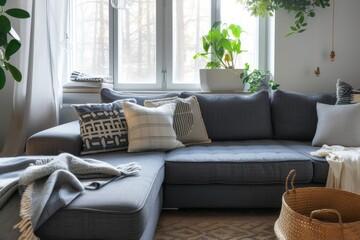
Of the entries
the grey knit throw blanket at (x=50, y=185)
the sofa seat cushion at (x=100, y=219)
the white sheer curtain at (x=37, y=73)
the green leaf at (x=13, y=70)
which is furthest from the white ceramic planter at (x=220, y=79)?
the green leaf at (x=13, y=70)

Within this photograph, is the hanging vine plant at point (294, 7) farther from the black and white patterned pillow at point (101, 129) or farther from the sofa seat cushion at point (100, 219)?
the sofa seat cushion at point (100, 219)

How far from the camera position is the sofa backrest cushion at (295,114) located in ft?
9.61

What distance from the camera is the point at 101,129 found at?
247 centimetres

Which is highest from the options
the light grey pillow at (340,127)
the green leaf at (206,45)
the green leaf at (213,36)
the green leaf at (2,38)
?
the green leaf at (213,36)

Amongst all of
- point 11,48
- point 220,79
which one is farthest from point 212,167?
point 11,48

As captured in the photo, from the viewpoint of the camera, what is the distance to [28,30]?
299 cm

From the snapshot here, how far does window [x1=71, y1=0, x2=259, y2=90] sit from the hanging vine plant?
0.29 m

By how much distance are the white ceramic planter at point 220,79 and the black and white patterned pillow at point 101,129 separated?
3.34ft

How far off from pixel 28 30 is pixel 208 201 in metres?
1.94

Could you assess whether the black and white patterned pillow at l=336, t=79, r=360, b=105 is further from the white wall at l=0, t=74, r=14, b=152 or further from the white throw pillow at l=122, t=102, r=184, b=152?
the white wall at l=0, t=74, r=14, b=152

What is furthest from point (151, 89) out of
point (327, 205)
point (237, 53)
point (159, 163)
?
point (327, 205)

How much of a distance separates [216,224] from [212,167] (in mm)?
334

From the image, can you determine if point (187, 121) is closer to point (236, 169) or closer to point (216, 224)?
point (236, 169)

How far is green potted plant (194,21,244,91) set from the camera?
3.30 meters
